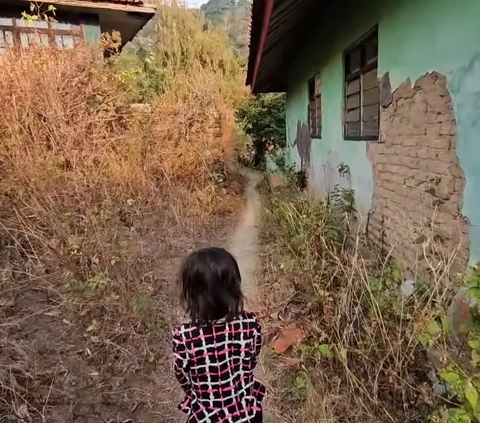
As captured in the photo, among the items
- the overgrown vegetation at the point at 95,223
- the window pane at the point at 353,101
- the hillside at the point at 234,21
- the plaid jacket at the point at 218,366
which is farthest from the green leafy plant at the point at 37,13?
the plaid jacket at the point at 218,366

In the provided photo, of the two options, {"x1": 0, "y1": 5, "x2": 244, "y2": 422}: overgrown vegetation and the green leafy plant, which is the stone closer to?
{"x1": 0, "y1": 5, "x2": 244, "y2": 422}: overgrown vegetation

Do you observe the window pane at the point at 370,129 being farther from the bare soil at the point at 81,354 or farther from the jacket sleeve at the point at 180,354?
the jacket sleeve at the point at 180,354

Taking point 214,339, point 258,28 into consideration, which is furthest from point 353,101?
point 214,339

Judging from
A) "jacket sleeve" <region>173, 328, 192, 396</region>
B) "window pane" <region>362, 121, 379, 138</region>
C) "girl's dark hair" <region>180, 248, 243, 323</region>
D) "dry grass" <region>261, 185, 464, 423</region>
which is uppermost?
"window pane" <region>362, 121, 379, 138</region>

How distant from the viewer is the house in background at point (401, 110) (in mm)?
2641

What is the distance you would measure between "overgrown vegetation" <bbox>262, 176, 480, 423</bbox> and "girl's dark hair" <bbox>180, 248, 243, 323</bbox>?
34.1 inches

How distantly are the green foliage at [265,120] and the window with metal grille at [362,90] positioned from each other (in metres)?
9.59

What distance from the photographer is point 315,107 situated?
8.00 metres

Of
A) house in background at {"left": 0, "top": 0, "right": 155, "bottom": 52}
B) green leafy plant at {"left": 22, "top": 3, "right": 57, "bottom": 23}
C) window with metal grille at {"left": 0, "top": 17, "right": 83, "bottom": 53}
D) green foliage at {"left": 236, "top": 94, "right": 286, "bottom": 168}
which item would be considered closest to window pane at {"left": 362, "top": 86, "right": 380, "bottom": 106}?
green leafy plant at {"left": 22, "top": 3, "right": 57, "bottom": 23}

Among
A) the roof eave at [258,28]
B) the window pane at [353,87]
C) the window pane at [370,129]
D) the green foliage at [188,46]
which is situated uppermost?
the green foliage at [188,46]

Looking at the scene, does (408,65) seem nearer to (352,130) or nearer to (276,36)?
(352,130)

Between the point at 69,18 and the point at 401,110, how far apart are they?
8.09m

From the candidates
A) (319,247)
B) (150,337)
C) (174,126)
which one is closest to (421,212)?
(319,247)

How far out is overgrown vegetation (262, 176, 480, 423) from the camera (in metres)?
1.99
